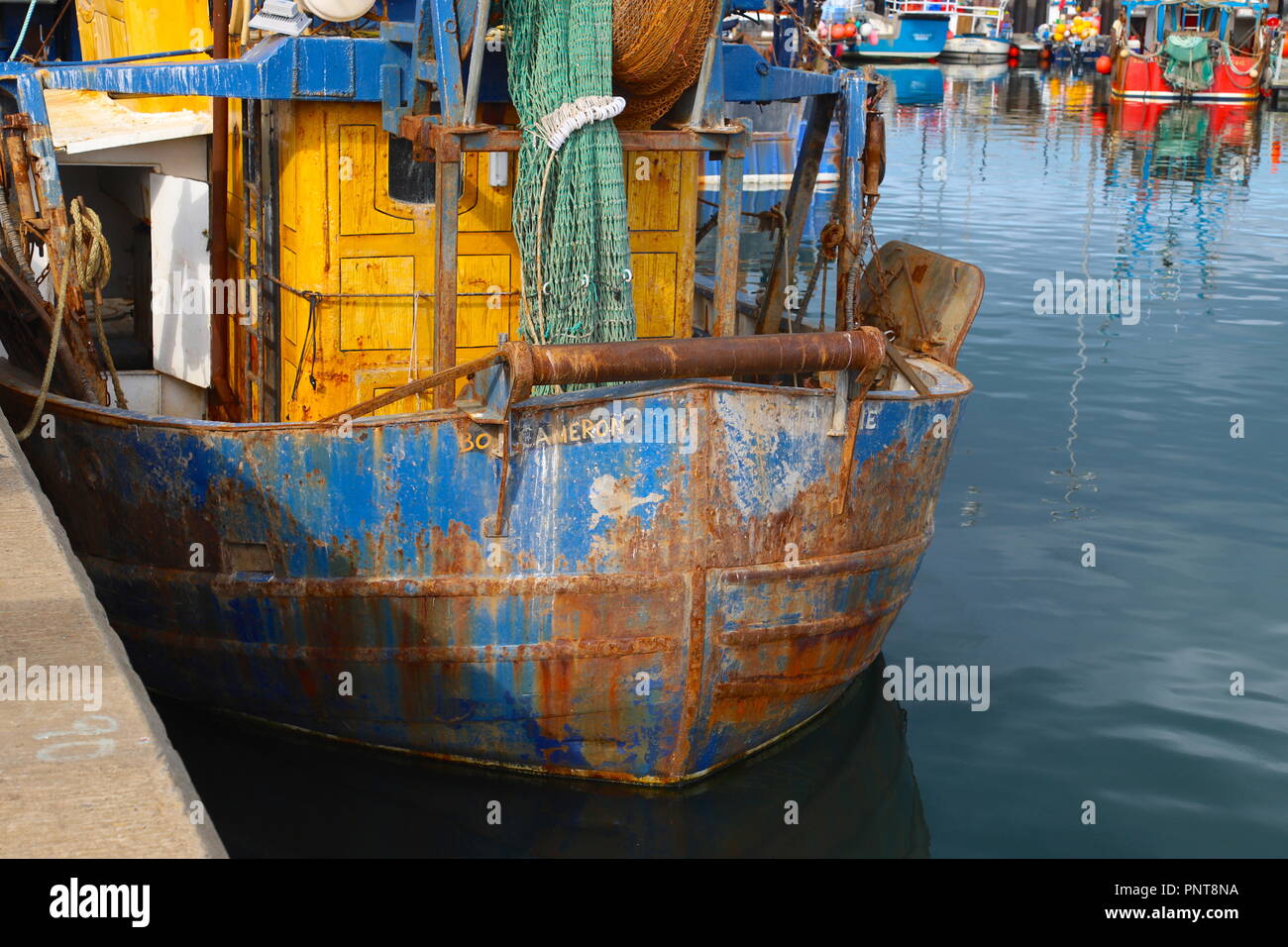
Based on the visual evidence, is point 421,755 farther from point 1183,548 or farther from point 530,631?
point 1183,548

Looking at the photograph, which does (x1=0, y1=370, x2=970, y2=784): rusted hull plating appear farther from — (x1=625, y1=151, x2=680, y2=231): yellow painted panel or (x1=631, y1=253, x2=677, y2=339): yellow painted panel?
(x1=625, y1=151, x2=680, y2=231): yellow painted panel

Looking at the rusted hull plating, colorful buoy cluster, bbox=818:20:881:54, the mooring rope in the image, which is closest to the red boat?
colorful buoy cluster, bbox=818:20:881:54

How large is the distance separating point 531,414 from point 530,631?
99 centimetres

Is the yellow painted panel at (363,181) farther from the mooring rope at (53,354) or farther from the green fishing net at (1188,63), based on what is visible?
the green fishing net at (1188,63)

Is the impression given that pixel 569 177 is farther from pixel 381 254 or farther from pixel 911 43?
pixel 911 43

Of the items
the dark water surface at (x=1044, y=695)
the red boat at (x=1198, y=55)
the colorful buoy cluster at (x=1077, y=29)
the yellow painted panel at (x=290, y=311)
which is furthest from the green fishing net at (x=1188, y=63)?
the yellow painted panel at (x=290, y=311)

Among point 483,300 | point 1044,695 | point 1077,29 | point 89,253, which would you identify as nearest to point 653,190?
point 483,300

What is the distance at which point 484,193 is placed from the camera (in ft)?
24.0

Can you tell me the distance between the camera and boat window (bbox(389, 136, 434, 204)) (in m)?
7.23

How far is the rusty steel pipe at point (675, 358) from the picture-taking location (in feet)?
19.9

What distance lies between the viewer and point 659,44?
6570 millimetres

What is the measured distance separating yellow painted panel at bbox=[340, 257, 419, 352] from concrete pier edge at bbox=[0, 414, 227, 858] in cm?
272

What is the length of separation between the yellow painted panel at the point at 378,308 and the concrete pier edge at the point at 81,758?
2723 millimetres
